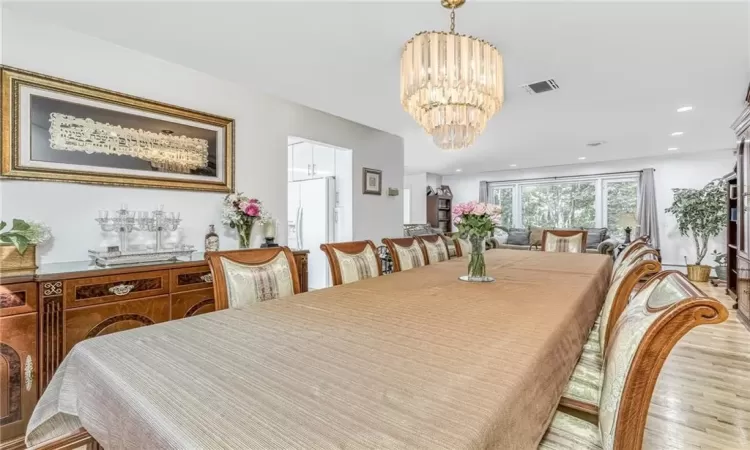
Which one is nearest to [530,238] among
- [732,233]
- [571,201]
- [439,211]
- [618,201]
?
[571,201]

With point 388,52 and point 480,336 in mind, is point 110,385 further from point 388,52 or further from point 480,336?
point 388,52

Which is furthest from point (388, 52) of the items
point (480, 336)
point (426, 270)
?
point (480, 336)

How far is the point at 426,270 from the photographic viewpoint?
227cm

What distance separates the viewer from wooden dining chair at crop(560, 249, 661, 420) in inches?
42.4

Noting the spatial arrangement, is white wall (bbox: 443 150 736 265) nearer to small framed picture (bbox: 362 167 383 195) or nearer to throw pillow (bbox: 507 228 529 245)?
throw pillow (bbox: 507 228 529 245)

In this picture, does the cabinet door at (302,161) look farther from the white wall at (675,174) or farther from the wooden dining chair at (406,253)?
the white wall at (675,174)

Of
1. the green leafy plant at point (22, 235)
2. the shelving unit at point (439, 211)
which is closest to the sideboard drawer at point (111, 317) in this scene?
the green leafy plant at point (22, 235)

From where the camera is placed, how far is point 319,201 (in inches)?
172

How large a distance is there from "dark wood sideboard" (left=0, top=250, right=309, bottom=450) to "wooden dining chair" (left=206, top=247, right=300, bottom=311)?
0.77m

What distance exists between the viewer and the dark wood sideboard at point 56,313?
5.19 ft

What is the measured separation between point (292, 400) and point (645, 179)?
8.26m

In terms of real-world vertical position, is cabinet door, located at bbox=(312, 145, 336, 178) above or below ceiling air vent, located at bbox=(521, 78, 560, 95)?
below

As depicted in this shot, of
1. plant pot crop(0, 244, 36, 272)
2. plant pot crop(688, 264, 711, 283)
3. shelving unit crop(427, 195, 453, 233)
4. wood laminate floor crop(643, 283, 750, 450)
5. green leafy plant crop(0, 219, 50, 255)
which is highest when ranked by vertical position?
shelving unit crop(427, 195, 453, 233)

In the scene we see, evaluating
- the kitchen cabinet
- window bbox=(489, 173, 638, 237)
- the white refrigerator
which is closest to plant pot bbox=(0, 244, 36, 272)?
the white refrigerator
